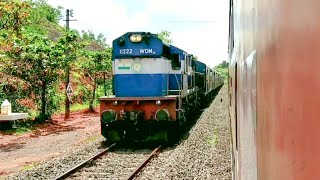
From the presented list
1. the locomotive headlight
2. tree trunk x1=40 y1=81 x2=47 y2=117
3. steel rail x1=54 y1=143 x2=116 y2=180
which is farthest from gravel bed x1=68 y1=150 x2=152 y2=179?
tree trunk x1=40 y1=81 x2=47 y2=117

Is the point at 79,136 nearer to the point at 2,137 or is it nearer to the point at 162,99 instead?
the point at 2,137

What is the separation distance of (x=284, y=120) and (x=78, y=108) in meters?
30.7

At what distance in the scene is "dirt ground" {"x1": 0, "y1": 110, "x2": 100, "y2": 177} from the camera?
38.2 feet

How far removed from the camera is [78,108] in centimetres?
3091

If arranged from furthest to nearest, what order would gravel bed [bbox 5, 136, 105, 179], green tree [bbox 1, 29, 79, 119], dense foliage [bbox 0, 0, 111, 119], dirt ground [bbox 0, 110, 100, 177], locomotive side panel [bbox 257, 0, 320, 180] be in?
1. green tree [bbox 1, 29, 79, 119]
2. dense foliage [bbox 0, 0, 111, 119]
3. dirt ground [bbox 0, 110, 100, 177]
4. gravel bed [bbox 5, 136, 105, 179]
5. locomotive side panel [bbox 257, 0, 320, 180]

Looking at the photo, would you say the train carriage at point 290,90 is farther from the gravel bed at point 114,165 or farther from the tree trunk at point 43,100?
the tree trunk at point 43,100

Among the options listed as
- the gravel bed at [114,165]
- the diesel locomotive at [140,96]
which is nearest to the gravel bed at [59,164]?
the gravel bed at [114,165]

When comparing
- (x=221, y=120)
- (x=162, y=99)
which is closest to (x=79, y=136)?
(x=162, y=99)

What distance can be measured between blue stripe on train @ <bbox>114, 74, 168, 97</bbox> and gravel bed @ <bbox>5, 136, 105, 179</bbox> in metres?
1.85

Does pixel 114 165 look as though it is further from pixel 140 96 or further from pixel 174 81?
pixel 174 81

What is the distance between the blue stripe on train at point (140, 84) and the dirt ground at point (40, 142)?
257 centimetres

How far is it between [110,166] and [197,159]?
218cm

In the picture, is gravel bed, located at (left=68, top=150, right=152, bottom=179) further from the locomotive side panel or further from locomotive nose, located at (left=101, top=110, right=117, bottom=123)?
the locomotive side panel

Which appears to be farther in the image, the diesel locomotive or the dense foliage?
the dense foliage
